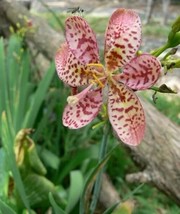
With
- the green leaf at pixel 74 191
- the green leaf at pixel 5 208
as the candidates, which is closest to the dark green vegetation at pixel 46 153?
the green leaf at pixel 74 191

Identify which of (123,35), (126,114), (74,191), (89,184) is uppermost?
(123,35)

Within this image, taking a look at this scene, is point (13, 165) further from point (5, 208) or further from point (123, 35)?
point (123, 35)

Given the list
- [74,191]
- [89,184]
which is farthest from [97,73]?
[74,191]

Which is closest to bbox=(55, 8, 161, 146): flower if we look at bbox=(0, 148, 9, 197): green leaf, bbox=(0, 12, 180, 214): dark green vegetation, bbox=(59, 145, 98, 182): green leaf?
bbox=(0, 12, 180, 214): dark green vegetation

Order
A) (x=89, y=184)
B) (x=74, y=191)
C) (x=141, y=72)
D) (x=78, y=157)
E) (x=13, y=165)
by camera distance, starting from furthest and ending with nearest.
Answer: (x=78, y=157) < (x=74, y=191) < (x=13, y=165) < (x=89, y=184) < (x=141, y=72)

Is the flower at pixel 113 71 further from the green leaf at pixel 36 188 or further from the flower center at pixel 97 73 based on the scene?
the green leaf at pixel 36 188

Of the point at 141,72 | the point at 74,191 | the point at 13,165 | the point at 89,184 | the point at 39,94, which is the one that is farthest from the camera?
the point at 39,94

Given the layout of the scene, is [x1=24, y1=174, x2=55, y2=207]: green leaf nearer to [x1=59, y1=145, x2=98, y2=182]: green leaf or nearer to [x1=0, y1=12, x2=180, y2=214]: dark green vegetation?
[x1=0, y1=12, x2=180, y2=214]: dark green vegetation
